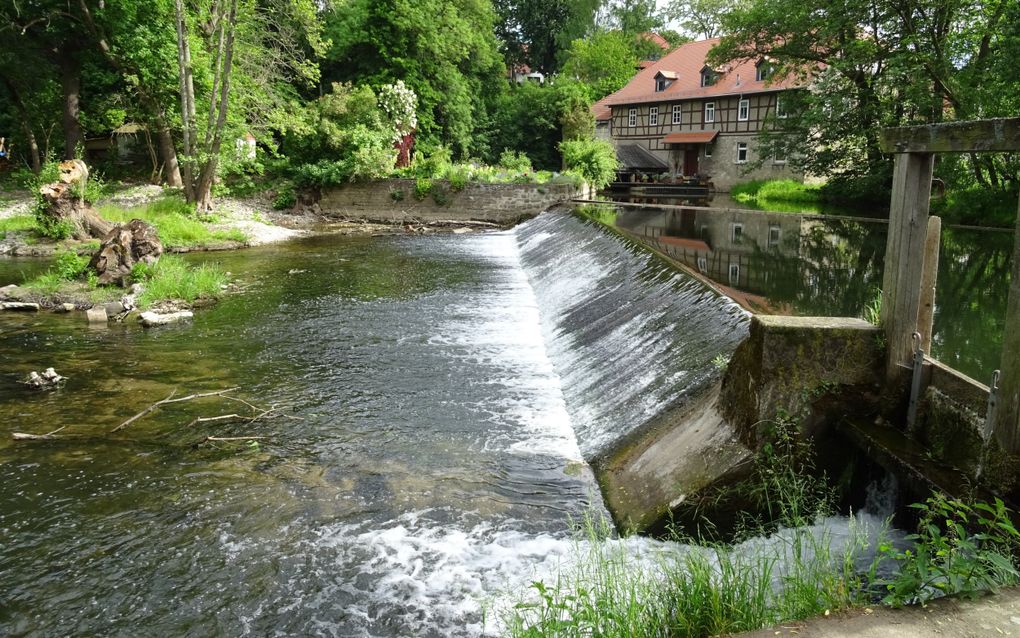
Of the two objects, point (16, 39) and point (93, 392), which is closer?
point (93, 392)

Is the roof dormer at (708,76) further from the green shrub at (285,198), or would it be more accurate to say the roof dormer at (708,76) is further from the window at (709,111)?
the green shrub at (285,198)

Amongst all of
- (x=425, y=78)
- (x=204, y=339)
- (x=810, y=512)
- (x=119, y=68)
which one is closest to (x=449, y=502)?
(x=810, y=512)

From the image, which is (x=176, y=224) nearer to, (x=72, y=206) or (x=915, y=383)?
(x=72, y=206)

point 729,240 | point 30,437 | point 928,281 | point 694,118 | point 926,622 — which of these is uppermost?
point 694,118

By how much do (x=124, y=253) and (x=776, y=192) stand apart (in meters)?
27.5

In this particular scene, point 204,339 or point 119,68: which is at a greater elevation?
point 119,68

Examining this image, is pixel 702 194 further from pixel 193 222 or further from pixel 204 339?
pixel 204 339

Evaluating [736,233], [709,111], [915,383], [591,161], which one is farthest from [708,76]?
[915,383]

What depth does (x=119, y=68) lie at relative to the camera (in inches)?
944

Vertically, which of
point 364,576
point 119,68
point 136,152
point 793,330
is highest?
point 119,68

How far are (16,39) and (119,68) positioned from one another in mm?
3232

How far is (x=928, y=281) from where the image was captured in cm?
503

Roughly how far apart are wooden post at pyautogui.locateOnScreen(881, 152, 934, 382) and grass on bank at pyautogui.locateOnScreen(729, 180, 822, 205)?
25255 mm

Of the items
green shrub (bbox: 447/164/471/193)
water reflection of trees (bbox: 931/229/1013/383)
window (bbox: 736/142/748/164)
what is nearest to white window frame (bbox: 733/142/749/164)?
window (bbox: 736/142/748/164)
